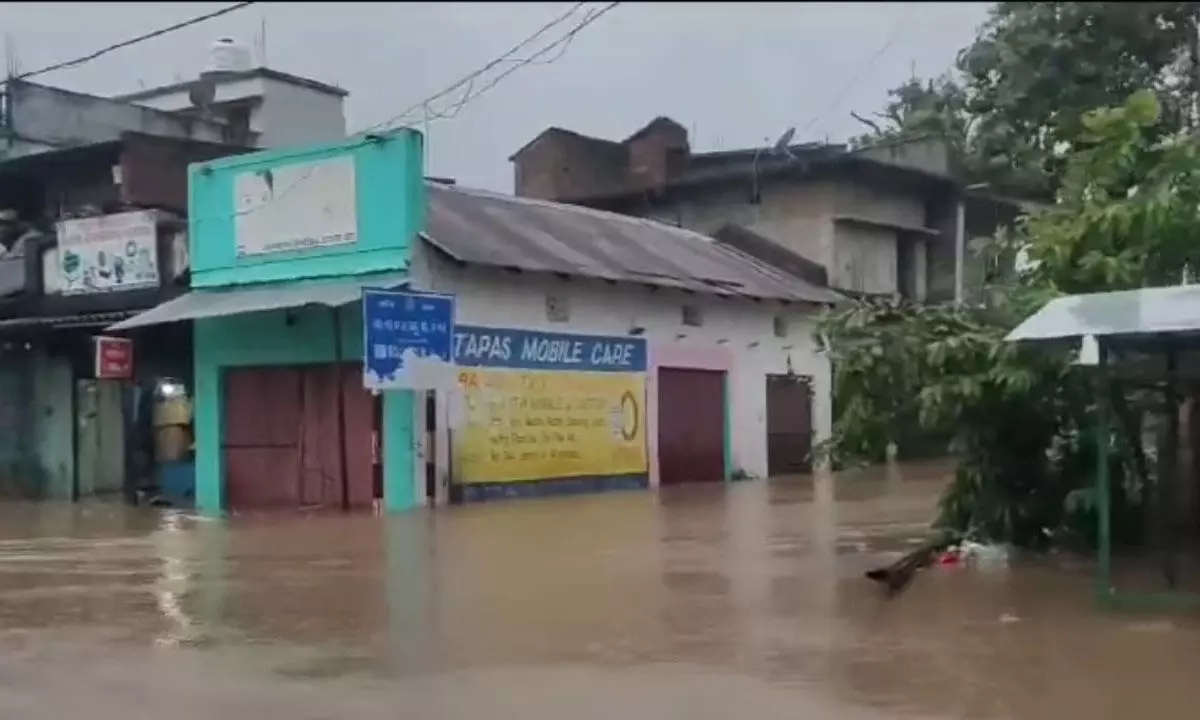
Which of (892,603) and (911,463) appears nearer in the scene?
(892,603)

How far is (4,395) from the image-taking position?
1017 inches

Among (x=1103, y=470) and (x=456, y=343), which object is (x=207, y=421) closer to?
(x=456, y=343)

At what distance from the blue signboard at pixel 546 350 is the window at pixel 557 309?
0.23 meters

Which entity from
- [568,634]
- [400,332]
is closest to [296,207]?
[400,332]

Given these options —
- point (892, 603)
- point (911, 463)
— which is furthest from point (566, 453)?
point (892, 603)

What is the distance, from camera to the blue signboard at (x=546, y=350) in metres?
21.1

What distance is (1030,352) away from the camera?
11.2 m

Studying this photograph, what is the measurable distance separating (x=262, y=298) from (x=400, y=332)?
3094 millimetres

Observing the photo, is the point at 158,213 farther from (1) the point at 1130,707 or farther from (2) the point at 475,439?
(1) the point at 1130,707

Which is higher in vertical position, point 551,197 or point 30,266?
point 551,197

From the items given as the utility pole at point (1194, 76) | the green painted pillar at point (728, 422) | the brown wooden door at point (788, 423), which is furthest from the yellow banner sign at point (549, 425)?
Answer: the utility pole at point (1194, 76)

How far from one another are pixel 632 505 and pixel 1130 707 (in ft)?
44.4

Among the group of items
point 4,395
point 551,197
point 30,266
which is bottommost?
point 4,395

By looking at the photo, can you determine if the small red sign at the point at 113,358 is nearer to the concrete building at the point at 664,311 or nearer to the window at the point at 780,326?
the concrete building at the point at 664,311
